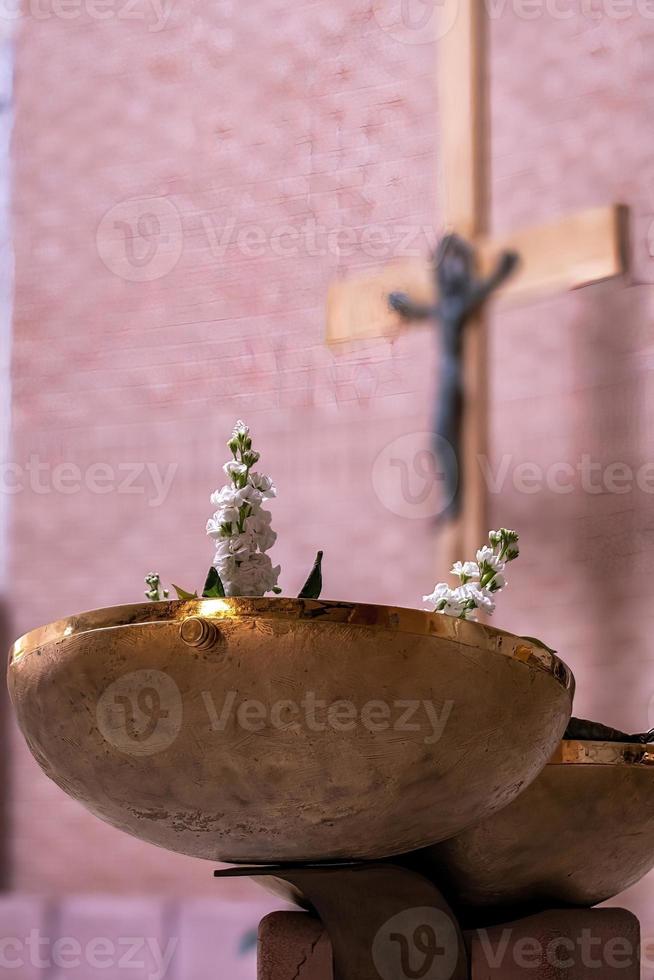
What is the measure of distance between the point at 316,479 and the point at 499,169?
1.66 ft

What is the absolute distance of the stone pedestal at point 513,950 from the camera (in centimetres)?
77

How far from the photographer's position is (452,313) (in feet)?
5.93

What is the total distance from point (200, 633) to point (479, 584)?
277 millimetres

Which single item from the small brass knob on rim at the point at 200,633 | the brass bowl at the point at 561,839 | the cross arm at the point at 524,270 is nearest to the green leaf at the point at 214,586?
the small brass knob on rim at the point at 200,633

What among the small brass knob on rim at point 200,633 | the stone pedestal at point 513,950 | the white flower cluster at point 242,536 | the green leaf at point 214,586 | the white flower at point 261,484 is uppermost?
the white flower at point 261,484

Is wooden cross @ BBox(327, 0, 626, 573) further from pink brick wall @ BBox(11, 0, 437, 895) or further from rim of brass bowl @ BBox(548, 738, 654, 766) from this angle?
rim of brass bowl @ BBox(548, 738, 654, 766)

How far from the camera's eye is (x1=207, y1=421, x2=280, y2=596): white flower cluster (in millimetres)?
745

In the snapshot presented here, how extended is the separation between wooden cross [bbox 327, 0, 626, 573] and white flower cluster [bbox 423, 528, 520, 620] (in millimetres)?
833

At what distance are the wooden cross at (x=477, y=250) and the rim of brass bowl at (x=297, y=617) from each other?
1.03 meters

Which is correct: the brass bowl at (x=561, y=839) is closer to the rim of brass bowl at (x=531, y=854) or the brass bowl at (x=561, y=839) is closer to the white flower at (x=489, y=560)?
the rim of brass bowl at (x=531, y=854)

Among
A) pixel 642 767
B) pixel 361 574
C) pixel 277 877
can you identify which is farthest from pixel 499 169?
pixel 277 877

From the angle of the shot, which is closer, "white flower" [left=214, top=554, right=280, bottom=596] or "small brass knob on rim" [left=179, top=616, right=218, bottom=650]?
"small brass knob on rim" [left=179, top=616, right=218, bottom=650]

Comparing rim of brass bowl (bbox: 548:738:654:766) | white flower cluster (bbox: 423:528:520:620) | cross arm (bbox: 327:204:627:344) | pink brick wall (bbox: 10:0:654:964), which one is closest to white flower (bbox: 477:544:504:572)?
white flower cluster (bbox: 423:528:520:620)

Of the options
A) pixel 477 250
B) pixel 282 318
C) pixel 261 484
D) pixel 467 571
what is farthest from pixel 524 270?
pixel 261 484
